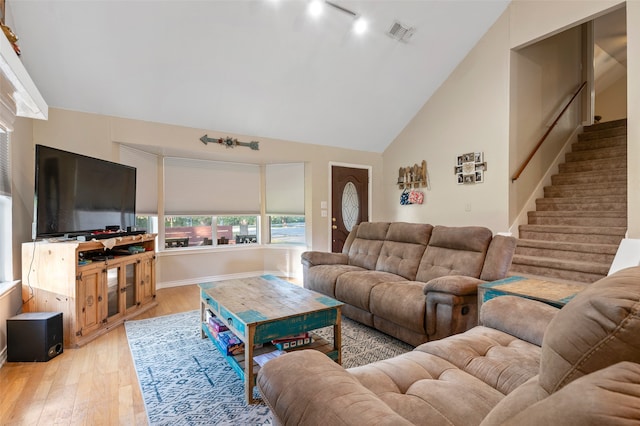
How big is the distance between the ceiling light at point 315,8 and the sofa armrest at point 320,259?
2.82 metres

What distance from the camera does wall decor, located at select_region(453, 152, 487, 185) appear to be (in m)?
4.57

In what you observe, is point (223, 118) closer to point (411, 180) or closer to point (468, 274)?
point (411, 180)

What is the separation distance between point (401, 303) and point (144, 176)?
386 cm

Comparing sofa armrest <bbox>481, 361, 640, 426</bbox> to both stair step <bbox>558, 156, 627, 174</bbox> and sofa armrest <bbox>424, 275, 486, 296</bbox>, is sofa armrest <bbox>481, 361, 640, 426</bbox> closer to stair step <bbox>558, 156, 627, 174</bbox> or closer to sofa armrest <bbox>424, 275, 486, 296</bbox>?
sofa armrest <bbox>424, 275, 486, 296</bbox>

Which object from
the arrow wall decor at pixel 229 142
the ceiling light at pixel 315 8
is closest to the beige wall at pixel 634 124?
the ceiling light at pixel 315 8

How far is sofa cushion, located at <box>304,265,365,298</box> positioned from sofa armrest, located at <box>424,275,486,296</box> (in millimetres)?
1156

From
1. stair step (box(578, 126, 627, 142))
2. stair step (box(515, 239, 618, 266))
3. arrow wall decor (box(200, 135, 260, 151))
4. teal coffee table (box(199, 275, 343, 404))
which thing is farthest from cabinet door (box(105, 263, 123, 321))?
stair step (box(578, 126, 627, 142))

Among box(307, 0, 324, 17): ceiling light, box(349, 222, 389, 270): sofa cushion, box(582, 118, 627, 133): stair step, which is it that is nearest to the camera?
box(307, 0, 324, 17): ceiling light

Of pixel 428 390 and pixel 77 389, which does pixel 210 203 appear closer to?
pixel 77 389

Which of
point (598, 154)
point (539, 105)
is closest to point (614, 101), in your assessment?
point (598, 154)

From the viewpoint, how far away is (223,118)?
14.6ft

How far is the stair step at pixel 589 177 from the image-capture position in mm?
4248

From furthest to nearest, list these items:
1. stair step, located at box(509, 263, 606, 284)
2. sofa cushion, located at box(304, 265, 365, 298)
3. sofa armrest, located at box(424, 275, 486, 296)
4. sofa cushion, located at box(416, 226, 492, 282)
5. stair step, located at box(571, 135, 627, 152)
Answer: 1. stair step, located at box(571, 135, 627, 152)
2. stair step, located at box(509, 263, 606, 284)
3. sofa cushion, located at box(304, 265, 365, 298)
4. sofa cushion, located at box(416, 226, 492, 282)
5. sofa armrest, located at box(424, 275, 486, 296)

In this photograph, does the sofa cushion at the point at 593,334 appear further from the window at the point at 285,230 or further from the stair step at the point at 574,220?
the window at the point at 285,230
